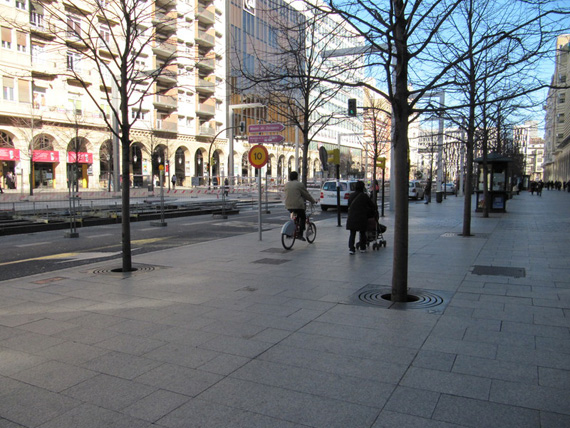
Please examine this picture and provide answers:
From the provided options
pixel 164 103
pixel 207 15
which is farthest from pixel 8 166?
pixel 207 15

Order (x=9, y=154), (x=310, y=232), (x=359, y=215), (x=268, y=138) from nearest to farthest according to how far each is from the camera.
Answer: (x=359, y=215) < (x=310, y=232) < (x=268, y=138) < (x=9, y=154)

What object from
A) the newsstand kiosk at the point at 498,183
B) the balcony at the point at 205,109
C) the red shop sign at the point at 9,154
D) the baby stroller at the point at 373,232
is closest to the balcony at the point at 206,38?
the balcony at the point at 205,109

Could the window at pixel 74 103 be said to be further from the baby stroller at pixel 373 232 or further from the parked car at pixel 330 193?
the baby stroller at pixel 373 232

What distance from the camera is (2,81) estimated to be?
122ft

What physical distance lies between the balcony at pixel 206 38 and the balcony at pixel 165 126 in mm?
11023

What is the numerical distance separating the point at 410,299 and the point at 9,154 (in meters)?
41.3

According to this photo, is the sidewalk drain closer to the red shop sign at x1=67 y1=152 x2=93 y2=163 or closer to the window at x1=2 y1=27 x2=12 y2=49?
the window at x1=2 y1=27 x2=12 y2=49

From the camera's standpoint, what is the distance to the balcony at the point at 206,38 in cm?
5679

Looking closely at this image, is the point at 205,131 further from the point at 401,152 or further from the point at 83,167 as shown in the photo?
the point at 401,152

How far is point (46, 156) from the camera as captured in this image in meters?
41.4

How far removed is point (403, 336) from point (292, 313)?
53.3 inches

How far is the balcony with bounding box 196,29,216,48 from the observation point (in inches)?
2236

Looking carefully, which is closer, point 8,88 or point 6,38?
point 6,38

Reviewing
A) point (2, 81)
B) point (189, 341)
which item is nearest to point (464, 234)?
point (189, 341)
